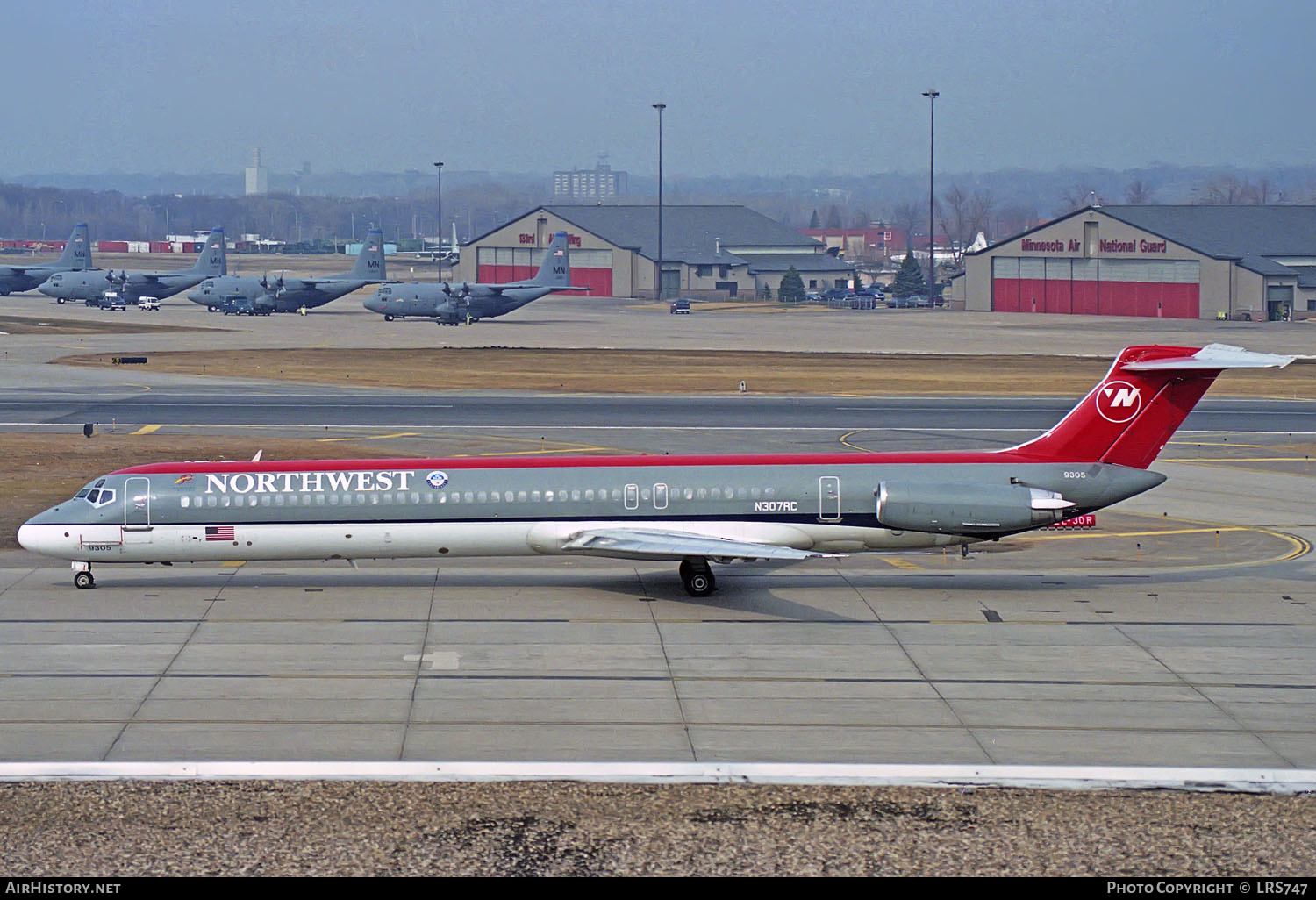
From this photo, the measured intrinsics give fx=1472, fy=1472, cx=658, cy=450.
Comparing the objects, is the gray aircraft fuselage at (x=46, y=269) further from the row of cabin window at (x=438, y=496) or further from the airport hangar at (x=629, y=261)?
the row of cabin window at (x=438, y=496)

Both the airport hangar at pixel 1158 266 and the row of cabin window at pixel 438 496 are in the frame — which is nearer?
the row of cabin window at pixel 438 496

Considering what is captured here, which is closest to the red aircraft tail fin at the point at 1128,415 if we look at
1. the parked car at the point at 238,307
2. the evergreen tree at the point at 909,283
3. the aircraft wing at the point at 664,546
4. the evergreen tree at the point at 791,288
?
the aircraft wing at the point at 664,546

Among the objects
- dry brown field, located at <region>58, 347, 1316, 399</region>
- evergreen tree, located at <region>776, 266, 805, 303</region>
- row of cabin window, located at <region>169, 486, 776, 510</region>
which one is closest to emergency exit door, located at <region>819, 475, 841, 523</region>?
row of cabin window, located at <region>169, 486, 776, 510</region>

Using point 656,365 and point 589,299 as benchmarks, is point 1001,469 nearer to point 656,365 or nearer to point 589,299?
point 656,365

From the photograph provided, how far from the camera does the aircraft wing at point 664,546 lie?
32.7 m

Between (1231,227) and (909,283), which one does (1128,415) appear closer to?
(1231,227)

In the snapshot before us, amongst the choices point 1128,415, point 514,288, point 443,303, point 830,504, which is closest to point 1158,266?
point 514,288

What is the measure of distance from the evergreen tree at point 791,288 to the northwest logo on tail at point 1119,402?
152 m

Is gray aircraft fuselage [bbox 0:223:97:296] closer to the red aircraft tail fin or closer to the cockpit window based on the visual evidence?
the cockpit window

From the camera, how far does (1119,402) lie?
34.9 metres

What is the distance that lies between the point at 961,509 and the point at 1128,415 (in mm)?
4922

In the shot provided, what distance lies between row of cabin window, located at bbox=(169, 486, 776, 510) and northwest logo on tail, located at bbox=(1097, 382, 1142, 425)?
8114 mm

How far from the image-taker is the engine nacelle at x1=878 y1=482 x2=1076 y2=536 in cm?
3372

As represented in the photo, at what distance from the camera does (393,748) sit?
23.2 m
